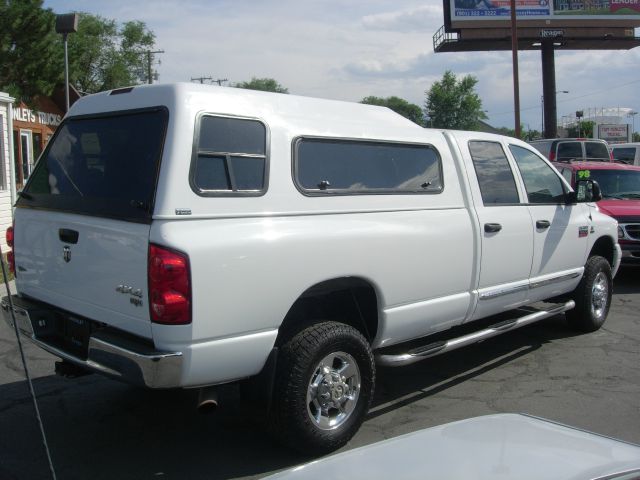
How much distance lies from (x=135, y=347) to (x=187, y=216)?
747 mm

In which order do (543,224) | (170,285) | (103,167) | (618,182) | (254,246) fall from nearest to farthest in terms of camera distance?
1. (170,285)
2. (254,246)
3. (103,167)
4. (543,224)
5. (618,182)

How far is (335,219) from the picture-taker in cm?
416

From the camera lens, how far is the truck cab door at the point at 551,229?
5.95 m

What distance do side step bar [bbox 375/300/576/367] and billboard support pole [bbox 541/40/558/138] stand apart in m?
35.6

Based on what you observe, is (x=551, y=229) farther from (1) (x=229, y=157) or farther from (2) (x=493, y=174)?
(1) (x=229, y=157)

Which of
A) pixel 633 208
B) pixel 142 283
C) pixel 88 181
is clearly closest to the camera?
pixel 142 283

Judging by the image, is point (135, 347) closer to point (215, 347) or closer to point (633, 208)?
point (215, 347)

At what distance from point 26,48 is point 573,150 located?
15.8m

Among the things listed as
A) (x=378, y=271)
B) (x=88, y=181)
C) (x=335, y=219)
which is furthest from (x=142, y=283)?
(x=378, y=271)

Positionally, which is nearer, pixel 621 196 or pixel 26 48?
pixel 621 196

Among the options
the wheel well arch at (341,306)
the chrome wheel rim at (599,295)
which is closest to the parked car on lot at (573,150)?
the chrome wheel rim at (599,295)

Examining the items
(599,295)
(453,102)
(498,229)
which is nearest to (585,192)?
(599,295)

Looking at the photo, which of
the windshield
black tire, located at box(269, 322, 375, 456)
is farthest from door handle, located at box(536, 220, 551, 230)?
A: the windshield

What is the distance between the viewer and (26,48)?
1920 centimetres
